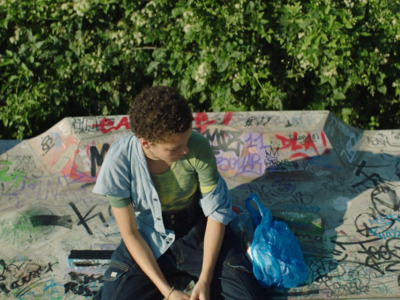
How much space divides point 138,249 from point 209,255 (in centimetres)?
43

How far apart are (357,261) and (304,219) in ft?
1.70

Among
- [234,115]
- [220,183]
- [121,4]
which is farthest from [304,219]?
[121,4]

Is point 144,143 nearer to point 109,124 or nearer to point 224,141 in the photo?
point 224,141

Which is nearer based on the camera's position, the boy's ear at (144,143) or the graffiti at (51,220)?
the boy's ear at (144,143)

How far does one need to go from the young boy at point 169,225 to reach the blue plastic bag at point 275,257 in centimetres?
10

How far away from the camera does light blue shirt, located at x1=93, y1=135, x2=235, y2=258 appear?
2.54 meters

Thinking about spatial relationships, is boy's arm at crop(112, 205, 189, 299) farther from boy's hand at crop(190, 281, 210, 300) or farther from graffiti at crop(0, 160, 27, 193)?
graffiti at crop(0, 160, 27, 193)

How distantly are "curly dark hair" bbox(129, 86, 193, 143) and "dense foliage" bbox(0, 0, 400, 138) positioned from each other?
7.98 feet

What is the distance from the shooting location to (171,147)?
2293 millimetres

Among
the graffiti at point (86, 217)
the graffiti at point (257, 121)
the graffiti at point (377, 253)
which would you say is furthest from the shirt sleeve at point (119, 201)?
the graffiti at point (257, 121)

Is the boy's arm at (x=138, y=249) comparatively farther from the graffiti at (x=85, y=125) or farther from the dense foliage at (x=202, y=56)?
the dense foliage at (x=202, y=56)

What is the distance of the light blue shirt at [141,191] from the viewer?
2.54 meters

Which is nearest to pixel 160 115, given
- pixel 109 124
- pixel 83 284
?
pixel 83 284

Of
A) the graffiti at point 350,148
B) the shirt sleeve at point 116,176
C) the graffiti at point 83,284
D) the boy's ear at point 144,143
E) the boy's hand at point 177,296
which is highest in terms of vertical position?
the boy's ear at point 144,143
